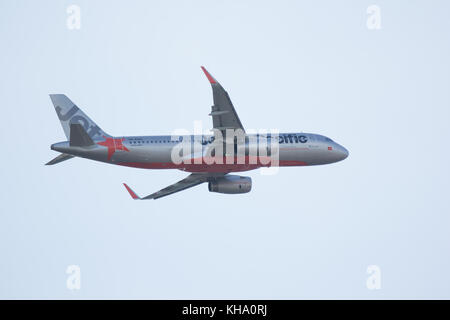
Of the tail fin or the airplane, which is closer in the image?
the airplane

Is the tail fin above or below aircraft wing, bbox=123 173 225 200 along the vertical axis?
above

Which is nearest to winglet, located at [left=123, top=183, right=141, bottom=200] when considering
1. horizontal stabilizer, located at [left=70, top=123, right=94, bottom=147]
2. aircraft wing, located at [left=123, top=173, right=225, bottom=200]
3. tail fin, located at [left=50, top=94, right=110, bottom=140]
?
aircraft wing, located at [left=123, top=173, right=225, bottom=200]

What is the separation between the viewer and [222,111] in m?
48.5

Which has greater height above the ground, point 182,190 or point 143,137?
point 143,137

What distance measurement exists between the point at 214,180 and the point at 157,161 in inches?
269

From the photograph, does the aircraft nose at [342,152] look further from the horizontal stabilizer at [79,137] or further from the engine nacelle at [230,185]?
the horizontal stabilizer at [79,137]

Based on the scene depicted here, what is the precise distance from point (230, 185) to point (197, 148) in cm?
603

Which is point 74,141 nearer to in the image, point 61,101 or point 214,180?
point 61,101

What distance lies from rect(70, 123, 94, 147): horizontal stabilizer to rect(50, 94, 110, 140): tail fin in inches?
158

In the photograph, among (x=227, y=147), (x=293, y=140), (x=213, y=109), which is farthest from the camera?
(x=293, y=140)

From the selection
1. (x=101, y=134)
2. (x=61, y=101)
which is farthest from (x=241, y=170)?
(x=61, y=101)

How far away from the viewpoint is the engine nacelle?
58969mm

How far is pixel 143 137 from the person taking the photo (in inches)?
2149

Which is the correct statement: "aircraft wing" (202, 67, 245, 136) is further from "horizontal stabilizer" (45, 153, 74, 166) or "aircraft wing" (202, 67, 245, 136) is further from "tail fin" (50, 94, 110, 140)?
"horizontal stabilizer" (45, 153, 74, 166)
